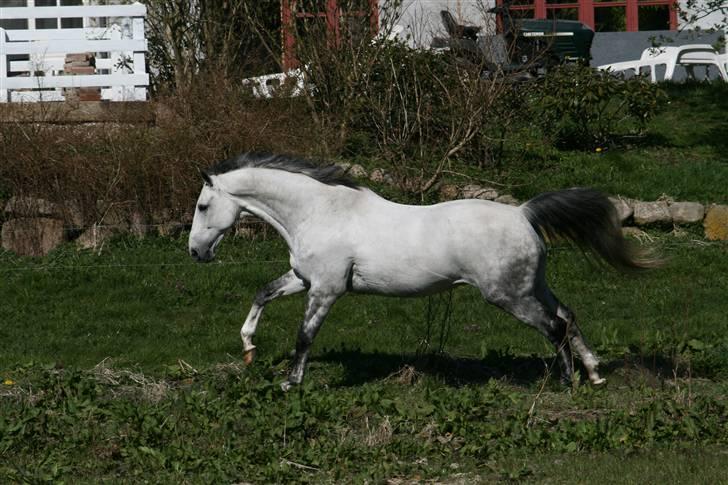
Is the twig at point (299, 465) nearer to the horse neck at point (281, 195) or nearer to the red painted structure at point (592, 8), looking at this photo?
the horse neck at point (281, 195)

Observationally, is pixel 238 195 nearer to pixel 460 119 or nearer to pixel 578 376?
pixel 578 376

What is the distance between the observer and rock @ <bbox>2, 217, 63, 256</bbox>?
13.6 metres

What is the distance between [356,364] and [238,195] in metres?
1.70

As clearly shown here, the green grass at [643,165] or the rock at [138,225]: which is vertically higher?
the green grass at [643,165]

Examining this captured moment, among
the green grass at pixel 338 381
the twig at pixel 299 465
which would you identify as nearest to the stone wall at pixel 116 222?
the green grass at pixel 338 381

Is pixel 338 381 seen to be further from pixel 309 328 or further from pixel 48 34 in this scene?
pixel 48 34

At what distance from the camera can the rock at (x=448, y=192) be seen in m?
14.9

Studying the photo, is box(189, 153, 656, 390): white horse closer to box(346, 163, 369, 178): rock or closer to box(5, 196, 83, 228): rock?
box(5, 196, 83, 228): rock

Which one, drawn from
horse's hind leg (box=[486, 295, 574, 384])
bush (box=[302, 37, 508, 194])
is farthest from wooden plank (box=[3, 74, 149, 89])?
horse's hind leg (box=[486, 295, 574, 384])

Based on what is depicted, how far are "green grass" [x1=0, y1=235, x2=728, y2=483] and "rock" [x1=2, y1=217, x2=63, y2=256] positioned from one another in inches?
11.2

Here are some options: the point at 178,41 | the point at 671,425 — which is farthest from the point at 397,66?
the point at 671,425

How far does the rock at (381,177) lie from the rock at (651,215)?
2.97m

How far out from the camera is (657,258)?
29.7 feet

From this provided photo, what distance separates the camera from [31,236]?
1363 centimetres
